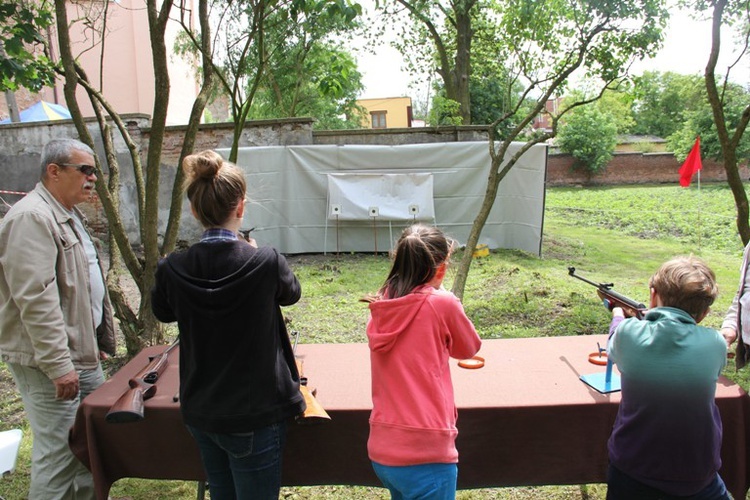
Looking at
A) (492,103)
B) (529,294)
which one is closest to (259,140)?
(529,294)

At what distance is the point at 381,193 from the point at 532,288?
3.39 meters

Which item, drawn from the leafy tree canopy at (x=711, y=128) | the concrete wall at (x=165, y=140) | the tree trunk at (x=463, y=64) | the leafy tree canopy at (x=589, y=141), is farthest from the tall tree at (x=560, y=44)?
the leafy tree canopy at (x=589, y=141)

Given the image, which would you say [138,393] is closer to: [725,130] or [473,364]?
[473,364]

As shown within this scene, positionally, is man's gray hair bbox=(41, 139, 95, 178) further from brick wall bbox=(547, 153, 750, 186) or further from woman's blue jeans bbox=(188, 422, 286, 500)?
brick wall bbox=(547, 153, 750, 186)

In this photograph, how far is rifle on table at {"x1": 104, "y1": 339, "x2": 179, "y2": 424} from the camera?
182 centimetres

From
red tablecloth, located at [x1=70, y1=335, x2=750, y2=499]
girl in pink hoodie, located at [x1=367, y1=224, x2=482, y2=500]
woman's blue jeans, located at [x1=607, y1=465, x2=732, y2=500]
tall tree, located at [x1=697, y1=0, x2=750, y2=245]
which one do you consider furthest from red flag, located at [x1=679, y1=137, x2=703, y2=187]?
girl in pink hoodie, located at [x1=367, y1=224, x2=482, y2=500]

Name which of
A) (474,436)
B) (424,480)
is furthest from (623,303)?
(424,480)

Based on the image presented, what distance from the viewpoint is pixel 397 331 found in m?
1.59

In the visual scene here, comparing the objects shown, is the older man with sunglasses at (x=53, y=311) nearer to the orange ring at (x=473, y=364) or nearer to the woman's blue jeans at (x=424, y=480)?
the woman's blue jeans at (x=424, y=480)

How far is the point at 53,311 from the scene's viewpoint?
6.44 feet

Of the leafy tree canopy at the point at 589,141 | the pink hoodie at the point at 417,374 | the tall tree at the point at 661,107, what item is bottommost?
the pink hoodie at the point at 417,374

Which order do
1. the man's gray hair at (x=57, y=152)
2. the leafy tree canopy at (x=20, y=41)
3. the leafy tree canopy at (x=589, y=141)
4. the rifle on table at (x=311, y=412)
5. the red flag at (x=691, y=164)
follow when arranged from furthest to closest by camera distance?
1. the leafy tree canopy at (x=589, y=141)
2. the red flag at (x=691, y=164)
3. the leafy tree canopy at (x=20, y=41)
4. the man's gray hair at (x=57, y=152)
5. the rifle on table at (x=311, y=412)

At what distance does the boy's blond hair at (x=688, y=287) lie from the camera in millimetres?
1571

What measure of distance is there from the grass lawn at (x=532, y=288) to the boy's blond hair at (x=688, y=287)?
775mm
